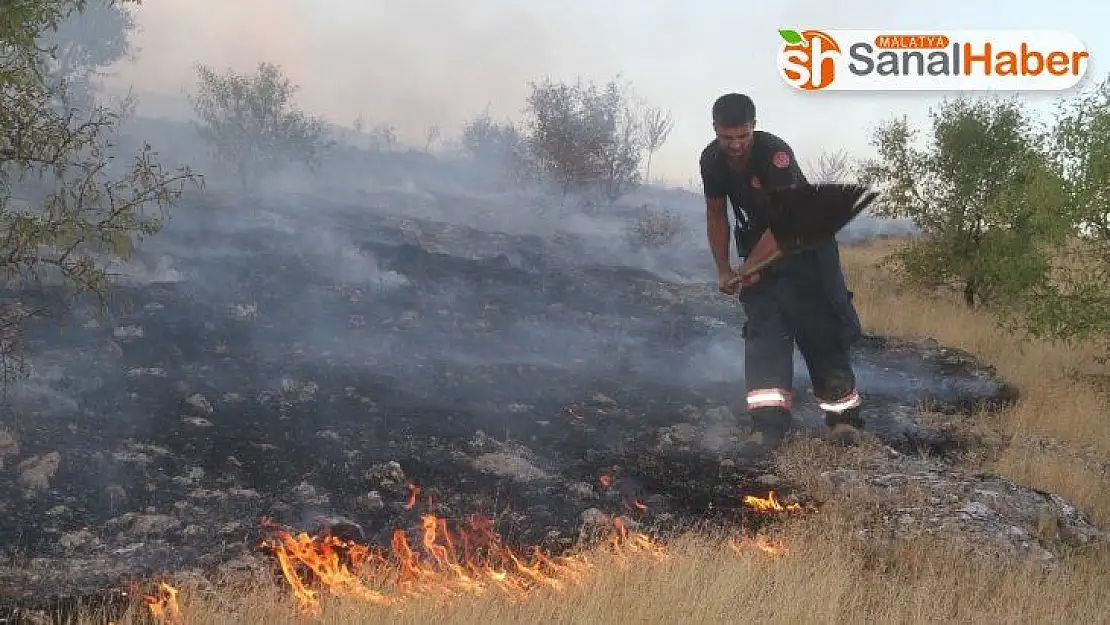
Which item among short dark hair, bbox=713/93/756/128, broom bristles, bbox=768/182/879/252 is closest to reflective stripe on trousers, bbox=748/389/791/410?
broom bristles, bbox=768/182/879/252

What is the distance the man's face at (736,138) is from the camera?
14.9ft

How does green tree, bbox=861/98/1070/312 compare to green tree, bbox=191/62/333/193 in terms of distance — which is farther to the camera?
green tree, bbox=191/62/333/193

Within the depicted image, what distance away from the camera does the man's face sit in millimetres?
4535

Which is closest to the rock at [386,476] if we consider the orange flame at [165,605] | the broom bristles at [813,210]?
the orange flame at [165,605]

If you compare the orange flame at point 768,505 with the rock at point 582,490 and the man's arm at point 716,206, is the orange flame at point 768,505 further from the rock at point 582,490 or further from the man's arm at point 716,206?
the man's arm at point 716,206

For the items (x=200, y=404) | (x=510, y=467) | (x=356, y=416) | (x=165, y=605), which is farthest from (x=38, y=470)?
(x=510, y=467)

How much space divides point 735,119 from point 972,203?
8926 mm

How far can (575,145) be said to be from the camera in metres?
23.4

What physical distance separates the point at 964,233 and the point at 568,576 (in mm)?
10884

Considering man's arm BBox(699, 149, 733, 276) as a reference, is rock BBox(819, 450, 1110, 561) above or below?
below

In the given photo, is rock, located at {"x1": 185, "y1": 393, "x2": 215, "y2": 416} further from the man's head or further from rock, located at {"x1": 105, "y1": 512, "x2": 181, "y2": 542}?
the man's head

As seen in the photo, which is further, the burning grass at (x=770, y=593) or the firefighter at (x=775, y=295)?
the firefighter at (x=775, y=295)

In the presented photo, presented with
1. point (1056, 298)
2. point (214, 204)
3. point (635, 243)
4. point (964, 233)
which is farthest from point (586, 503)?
point (214, 204)

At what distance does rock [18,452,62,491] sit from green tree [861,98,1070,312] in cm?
1099
